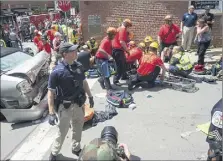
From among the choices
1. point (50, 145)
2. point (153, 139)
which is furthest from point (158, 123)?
point (50, 145)

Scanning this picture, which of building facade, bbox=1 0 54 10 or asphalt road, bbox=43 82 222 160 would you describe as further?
building facade, bbox=1 0 54 10

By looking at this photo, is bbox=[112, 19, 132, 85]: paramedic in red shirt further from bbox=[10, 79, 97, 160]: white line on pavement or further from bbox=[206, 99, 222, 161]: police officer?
bbox=[206, 99, 222, 161]: police officer

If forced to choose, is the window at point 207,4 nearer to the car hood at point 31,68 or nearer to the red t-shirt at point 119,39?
the red t-shirt at point 119,39

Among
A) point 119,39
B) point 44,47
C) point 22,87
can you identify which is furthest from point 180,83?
point 44,47

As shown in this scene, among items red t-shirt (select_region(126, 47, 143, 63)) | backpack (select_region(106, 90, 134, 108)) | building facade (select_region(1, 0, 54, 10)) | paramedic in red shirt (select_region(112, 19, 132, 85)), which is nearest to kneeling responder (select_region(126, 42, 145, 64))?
red t-shirt (select_region(126, 47, 143, 63))

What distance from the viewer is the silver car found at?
2637mm

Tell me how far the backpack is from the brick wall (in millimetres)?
5582

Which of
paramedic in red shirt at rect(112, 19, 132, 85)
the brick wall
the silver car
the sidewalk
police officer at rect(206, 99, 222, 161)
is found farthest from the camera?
the brick wall

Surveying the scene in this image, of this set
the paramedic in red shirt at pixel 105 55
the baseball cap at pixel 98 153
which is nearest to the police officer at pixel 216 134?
the baseball cap at pixel 98 153

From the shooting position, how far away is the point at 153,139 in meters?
4.39

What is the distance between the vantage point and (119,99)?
571 centimetres

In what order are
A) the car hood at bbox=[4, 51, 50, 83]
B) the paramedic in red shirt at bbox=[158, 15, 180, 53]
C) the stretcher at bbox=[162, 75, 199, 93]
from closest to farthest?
1. the car hood at bbox=[4, 51, 50, 83]
2. the stretcher at bbox=[162, 75, 199, 93]
3. the paramedic in red shirt at bbox=[158, 15, 180, 53]

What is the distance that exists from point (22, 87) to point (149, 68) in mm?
3698

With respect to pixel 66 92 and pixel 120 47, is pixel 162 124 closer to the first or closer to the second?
pixel 66 92
